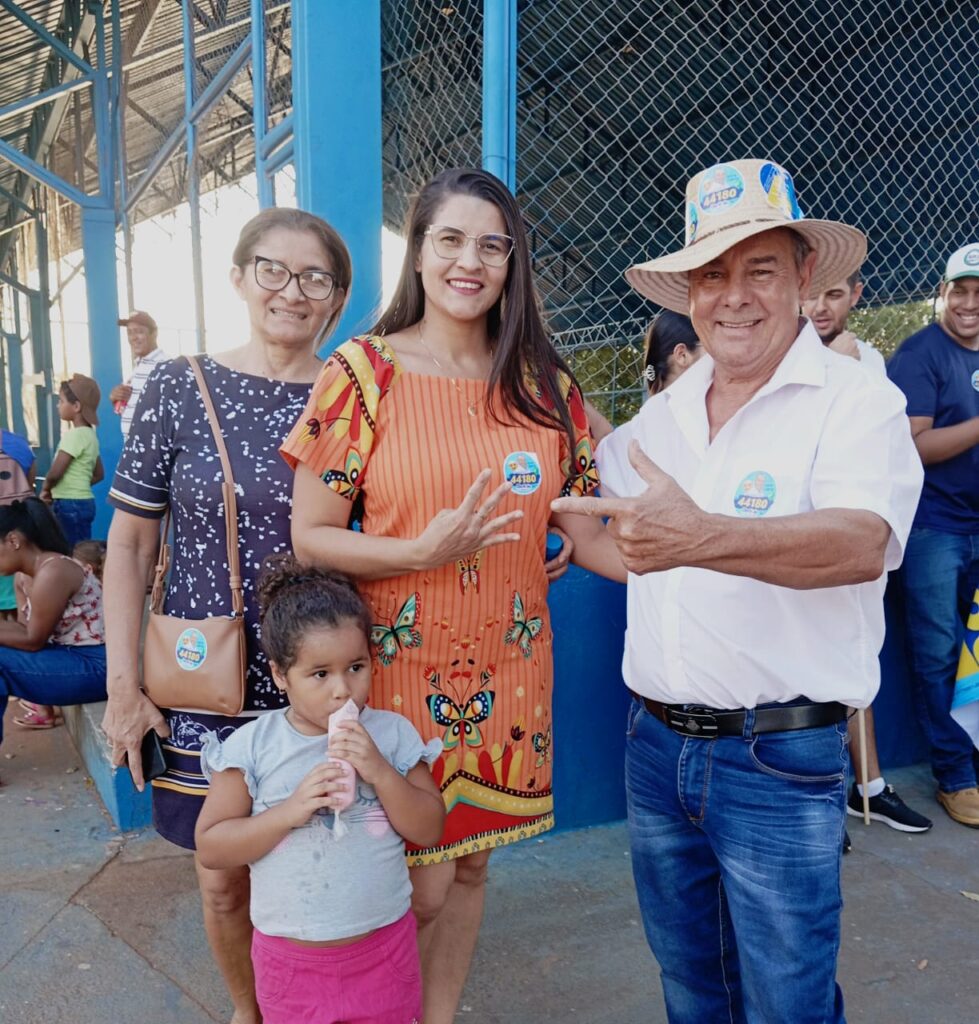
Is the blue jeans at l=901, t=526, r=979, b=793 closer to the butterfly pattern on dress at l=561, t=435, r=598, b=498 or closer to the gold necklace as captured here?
the butterfly pattern on dress at l=561, t=435, r=598, b=498

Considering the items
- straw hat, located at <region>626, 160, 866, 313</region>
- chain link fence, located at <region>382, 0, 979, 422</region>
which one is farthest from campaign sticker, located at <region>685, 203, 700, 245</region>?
chain link fence, located at <region>382, 0, 979, 422</region>

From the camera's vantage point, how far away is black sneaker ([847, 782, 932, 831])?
3.41 meters

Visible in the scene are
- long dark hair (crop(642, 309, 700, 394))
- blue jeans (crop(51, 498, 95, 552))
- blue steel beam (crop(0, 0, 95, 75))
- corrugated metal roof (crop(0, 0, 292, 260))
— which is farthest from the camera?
blue steel beam (crop(0, 0, 95, 75))

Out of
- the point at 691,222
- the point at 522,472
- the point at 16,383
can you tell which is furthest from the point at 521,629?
the point at 16,383

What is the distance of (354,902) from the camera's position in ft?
5.51

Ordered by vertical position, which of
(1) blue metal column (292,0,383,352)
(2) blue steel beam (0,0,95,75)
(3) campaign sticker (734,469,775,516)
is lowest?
(3) campaign sticker (734,469,775,516)

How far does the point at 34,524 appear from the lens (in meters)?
3.80

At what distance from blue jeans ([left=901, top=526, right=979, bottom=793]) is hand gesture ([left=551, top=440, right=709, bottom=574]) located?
267 cm

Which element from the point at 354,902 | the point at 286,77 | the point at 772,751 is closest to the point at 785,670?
the point at 772,751

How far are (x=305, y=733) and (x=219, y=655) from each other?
0.93 feet

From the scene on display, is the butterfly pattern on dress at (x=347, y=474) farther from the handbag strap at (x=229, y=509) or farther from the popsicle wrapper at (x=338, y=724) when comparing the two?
the popsicle wrapper at (x=338, y=724)

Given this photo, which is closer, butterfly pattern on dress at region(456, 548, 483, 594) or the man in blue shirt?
butterfly pattern on dress at region(456, 548, 483, 594)

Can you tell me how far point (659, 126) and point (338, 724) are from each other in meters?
5.44

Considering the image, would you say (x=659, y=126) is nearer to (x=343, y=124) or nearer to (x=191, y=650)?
(x=343, y=124)
